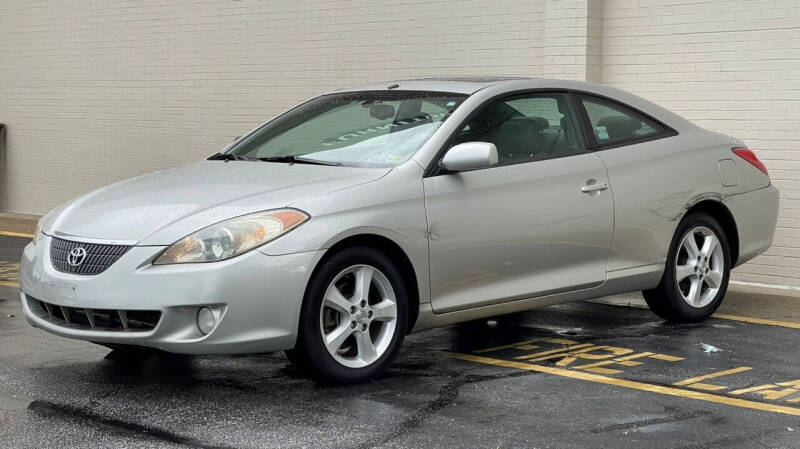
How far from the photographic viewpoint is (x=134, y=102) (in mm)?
14859

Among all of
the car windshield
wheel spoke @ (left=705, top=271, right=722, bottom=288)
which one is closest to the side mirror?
the car windshield


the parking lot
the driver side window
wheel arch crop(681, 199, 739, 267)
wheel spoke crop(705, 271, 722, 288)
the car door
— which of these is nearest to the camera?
the parking lot

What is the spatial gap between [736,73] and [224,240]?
5.71m

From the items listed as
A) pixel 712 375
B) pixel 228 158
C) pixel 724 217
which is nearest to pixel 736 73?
pixel 724 217

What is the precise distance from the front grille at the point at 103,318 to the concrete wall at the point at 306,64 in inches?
232

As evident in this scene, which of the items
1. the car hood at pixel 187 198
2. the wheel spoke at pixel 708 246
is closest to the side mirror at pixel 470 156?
the car hood at pixel 187 198

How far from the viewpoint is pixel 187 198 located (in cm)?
630

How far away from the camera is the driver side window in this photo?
23.2 ft

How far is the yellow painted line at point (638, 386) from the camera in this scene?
19.5 feet

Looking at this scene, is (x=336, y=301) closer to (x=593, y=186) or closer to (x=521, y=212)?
(x=521, y=212)

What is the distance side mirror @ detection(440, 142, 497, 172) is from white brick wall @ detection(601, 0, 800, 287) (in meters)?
4.22

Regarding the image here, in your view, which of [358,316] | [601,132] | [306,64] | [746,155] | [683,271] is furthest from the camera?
[306,64]

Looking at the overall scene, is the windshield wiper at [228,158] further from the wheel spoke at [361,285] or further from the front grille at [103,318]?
the front grille at [103,318]

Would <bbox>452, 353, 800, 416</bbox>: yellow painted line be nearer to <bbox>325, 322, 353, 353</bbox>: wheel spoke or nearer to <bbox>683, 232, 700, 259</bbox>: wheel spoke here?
<bbox>325, 322, 353, 353</bbox>: wheel spoke
